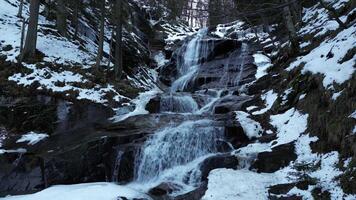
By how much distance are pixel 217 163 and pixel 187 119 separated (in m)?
4.16

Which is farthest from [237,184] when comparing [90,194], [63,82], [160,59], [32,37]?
[160,59]

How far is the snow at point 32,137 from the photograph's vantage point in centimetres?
1364

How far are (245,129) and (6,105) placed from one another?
9725mm

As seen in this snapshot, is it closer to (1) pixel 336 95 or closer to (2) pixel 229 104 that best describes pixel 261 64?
(2) pixel 229 104

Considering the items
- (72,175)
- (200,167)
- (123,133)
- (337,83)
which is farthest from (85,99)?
(337,83)

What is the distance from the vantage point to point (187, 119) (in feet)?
48.8

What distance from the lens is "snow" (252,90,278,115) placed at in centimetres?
1372

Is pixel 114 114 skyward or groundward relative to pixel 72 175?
skyward

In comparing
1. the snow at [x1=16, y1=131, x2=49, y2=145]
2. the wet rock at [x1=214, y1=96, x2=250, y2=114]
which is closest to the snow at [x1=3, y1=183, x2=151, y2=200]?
the snow at [x1=16, y1=131, x2=49, y2=145]

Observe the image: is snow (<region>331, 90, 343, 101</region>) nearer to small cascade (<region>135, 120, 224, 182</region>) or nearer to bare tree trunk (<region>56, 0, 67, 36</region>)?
small cascade (<region>135, 120, 224, 182</region>)

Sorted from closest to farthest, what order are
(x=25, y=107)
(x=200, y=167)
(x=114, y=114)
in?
(x=200, y=167) → (x=25, y=107) → (x=114, y=114)

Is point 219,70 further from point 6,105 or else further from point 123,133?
point 6,105

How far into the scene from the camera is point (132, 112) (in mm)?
16625

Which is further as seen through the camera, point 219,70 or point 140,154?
point 219,70
